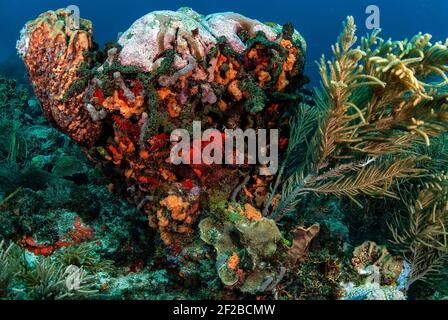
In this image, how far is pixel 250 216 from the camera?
13.7 feet

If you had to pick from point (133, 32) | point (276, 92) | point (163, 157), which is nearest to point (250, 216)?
point (163, 157)

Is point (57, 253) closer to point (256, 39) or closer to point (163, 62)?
point (163, 62)

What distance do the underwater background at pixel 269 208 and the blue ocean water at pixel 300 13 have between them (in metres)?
58.3

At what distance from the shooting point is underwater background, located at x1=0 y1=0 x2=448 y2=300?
3.41m

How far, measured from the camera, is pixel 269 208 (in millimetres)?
4758

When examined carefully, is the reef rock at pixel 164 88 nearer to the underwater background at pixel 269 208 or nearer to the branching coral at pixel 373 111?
the underwater background at pixel 269 208

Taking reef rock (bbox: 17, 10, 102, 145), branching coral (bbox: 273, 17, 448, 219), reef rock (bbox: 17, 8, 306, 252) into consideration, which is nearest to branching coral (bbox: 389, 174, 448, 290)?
branching coral (bbox: 273, 17, 448, 219)

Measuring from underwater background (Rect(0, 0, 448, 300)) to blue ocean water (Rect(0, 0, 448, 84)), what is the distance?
58274mm

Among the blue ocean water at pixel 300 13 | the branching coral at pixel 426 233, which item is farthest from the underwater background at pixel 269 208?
the blue ocean water at pixel 300 13

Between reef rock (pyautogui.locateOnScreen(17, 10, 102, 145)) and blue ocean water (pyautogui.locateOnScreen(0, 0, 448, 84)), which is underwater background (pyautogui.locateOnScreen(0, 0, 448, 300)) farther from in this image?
blue ocean water (pyautogui.locateOnScreen(0, 0, 448, 84))

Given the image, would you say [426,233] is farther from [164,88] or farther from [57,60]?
[57,60]

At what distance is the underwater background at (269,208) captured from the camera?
3412 millimetres

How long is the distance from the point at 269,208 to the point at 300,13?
300 feet
